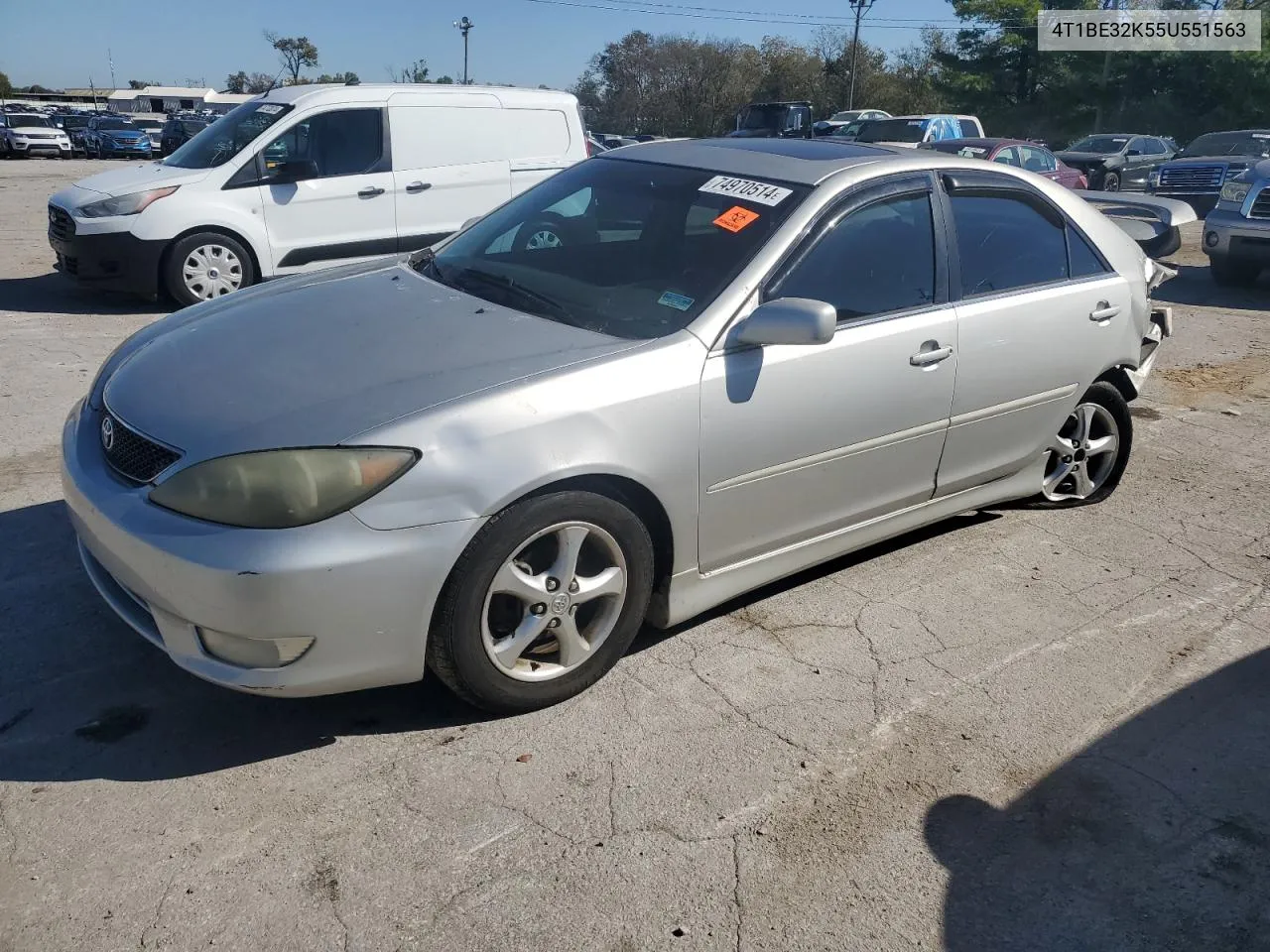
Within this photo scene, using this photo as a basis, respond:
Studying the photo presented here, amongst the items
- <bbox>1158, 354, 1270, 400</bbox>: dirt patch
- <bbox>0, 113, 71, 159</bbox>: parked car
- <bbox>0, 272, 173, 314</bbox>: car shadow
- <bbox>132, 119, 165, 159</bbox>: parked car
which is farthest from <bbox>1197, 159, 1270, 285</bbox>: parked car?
<bbox>132, 119, 165, 159</bbox>: parked car

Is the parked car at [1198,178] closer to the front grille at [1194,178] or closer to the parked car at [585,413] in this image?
the front grille at [1194,178]

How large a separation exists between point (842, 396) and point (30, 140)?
3827cm

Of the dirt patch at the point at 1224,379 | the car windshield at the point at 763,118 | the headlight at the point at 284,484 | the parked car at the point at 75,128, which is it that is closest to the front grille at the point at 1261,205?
the dirt patch at the point at 1224,379

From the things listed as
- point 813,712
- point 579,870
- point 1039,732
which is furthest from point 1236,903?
point 579,870

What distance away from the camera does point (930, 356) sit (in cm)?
391

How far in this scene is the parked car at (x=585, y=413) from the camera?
9.21 feet

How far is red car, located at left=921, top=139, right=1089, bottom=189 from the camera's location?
1529cm

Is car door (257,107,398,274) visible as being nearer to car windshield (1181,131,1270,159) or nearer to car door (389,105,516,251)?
car door (389,105,516,251)

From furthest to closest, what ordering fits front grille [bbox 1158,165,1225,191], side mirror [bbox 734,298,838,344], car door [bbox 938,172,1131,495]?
front grille [bbox 1158,165,1225,191], car door [bbox 938,172,1131,495], side mirror [bbox 734,298,838,344]

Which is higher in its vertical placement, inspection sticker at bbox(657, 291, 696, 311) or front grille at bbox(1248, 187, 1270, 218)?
front grille at bbox(1248, 187, 1270, 218)

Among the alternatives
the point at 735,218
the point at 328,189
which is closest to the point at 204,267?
the point at 328,189

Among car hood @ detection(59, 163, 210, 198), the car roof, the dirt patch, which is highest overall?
car hood @ detection(59, 163, 210, 198)

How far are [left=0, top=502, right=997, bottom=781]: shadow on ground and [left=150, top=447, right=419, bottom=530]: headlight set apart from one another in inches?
27.2

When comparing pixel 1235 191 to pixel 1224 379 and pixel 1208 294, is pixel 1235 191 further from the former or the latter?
pixel 1224 379
